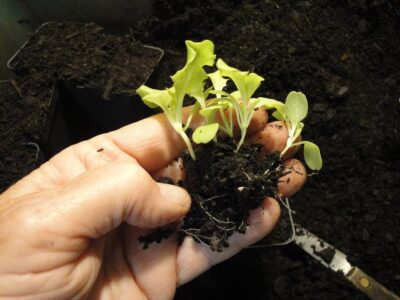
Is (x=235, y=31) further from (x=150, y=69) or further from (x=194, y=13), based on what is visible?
(x=150, y=69)

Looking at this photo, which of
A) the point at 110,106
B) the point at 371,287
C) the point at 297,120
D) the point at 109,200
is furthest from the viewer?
the point at 110,106

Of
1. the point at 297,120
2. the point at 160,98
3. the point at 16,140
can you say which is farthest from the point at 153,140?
the point at 16,140

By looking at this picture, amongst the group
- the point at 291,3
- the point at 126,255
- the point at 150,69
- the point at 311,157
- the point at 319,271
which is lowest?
the point at 319,271

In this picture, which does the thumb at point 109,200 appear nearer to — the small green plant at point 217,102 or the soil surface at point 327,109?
the small green plant at point 217,102

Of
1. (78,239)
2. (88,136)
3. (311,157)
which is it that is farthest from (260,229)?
(88,136)

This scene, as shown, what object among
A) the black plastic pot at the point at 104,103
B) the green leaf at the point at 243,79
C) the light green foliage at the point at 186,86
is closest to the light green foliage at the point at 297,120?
the green leaf at the point at 243,79

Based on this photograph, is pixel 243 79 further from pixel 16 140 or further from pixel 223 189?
pixel 16 140
